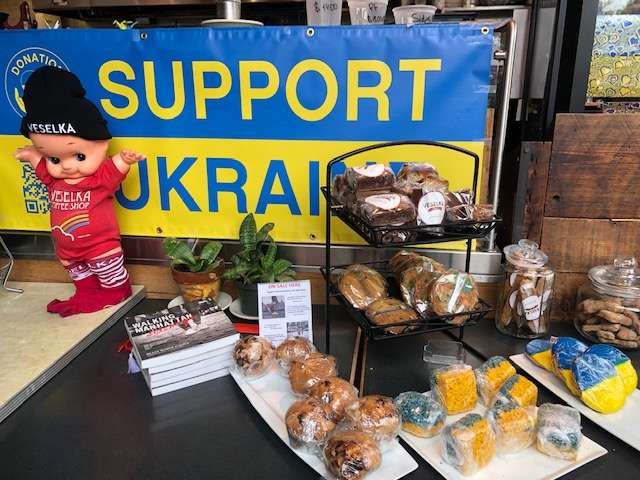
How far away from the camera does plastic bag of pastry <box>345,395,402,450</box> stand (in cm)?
71

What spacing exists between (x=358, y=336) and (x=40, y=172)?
33.2 inches

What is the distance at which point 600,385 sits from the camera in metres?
0.80

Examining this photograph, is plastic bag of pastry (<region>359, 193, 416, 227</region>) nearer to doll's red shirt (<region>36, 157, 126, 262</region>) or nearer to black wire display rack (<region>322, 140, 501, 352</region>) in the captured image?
black wire display rack (<region>322, 140, 501, 352</region>)

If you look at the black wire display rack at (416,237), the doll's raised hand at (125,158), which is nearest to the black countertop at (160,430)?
the black wire display rack at (416,237)

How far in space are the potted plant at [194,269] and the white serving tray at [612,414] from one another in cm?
73

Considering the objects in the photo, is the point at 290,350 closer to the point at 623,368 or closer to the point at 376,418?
the point at 376,418

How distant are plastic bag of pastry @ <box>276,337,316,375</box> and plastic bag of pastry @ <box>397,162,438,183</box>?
39cm

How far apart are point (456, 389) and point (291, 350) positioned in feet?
1.03

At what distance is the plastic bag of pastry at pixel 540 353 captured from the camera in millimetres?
938

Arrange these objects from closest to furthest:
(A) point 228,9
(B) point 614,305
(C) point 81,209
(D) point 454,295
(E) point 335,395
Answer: (E) point 335,395 → (D) point 454,295 → (B) point 614,305 → (C) point 81,209 → (A) point 228,9

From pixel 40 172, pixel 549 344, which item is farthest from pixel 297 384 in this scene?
pixel 40 172

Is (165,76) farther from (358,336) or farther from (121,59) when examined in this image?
(358,336)

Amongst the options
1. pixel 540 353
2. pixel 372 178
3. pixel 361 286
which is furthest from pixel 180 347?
pixel 540 353

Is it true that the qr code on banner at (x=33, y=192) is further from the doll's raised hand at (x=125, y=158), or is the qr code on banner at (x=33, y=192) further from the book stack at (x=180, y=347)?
the book stack at (x=180, y=347)
